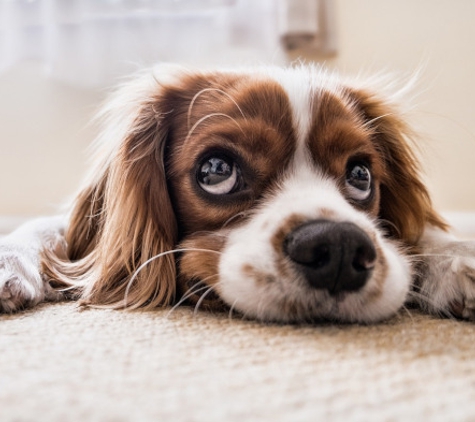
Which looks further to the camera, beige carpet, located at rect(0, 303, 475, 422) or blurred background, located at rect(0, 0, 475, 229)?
blurred background, located at rect(0, 0, 475, 229)

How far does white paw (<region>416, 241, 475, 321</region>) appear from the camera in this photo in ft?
3.57

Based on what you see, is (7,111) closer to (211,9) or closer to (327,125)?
(211,9)

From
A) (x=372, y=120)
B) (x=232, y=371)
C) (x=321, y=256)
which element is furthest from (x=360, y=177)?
(x=232, y=371)

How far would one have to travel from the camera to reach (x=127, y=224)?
1.28m

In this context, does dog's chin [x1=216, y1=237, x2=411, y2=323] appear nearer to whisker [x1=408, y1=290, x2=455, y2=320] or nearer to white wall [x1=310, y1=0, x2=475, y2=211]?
whisker [x1=408, y1=290, x2=455, y2=320]

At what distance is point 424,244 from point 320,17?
1520mm

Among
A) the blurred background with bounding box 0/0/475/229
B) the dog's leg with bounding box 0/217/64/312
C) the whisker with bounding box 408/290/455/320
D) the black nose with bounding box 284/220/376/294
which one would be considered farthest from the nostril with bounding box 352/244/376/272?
the blurred background with bounding box 0/0/475/229

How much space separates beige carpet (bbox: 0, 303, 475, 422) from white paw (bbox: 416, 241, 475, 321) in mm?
72

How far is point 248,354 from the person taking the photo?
2.60 feet

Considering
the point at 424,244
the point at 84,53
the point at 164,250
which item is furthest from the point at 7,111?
the point at 424,244

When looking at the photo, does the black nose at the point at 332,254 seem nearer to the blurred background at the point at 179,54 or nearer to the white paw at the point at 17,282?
the white paw at the point at 17,282

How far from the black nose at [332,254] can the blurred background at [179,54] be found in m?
1.75

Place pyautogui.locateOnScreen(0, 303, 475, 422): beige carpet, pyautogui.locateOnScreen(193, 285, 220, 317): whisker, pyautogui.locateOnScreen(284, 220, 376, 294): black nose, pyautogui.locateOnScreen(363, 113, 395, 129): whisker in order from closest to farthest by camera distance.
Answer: pyautogui.locateOnScreen(0, 303, 475, 422): beige carpet < pyautogui.locateOnScreen(284, 220, 376, 294): black nose < pyautogui.locateOnScreen(193, 285, 220, 317): whisker < pyautogui.locateOnScreen(363, 113, 395, 129): whisker

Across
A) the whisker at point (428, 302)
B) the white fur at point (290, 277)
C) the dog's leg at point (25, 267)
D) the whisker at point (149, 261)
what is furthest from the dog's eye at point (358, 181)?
the dog's leg at point (25, 267)
